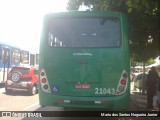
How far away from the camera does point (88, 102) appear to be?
912 cm

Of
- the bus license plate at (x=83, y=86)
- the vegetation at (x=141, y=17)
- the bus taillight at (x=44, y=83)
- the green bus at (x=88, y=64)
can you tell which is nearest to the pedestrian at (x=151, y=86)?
the vegetation at (x=141, y=17)

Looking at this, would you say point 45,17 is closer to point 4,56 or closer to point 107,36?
point 107,36

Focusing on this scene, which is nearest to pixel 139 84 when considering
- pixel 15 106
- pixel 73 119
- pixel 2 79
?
pixel 2 79

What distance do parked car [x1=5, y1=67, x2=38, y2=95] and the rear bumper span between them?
10.1m

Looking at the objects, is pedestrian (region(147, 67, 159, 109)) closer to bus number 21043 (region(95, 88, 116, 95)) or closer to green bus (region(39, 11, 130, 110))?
green bus (region(39, 11, 130, 110))

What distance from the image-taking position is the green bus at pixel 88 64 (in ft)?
30.0

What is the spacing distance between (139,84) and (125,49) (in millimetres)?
18447

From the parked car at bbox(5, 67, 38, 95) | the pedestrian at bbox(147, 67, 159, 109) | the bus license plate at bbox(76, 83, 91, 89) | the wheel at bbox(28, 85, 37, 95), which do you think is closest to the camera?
the bus license plate at bbox(76, 83, 91, 89)

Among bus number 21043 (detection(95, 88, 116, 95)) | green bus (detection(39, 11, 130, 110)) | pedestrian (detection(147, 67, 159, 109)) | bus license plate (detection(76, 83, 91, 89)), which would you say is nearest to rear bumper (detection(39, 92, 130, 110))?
green bus (detection(39, 11, 130, 110))

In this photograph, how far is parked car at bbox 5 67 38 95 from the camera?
62.6 feet

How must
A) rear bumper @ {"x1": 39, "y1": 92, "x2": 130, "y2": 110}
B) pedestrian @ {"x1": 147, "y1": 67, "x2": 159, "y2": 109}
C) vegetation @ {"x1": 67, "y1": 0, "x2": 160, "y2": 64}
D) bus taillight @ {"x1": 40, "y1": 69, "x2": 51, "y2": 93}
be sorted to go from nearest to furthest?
vegetation @ {"x1": 67, "y1": 0, "x2": 160, "y2": 64}
rear bumper @ {"x1": 39, "y1": 92, "x2": 130, "y2": 110}
bus taillight @ {"x1": 40, "y1": 69, "x2": 51, "y2": 93}
pedestrian @ {"x1": 147, "y1": 67, "x2": 159, "y2": 109}

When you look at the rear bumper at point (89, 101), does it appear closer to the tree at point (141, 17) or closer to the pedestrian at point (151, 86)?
the tree at point (141, 17)

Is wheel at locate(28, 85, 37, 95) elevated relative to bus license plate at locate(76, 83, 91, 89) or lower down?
lower down

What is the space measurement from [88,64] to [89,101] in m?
1.01
